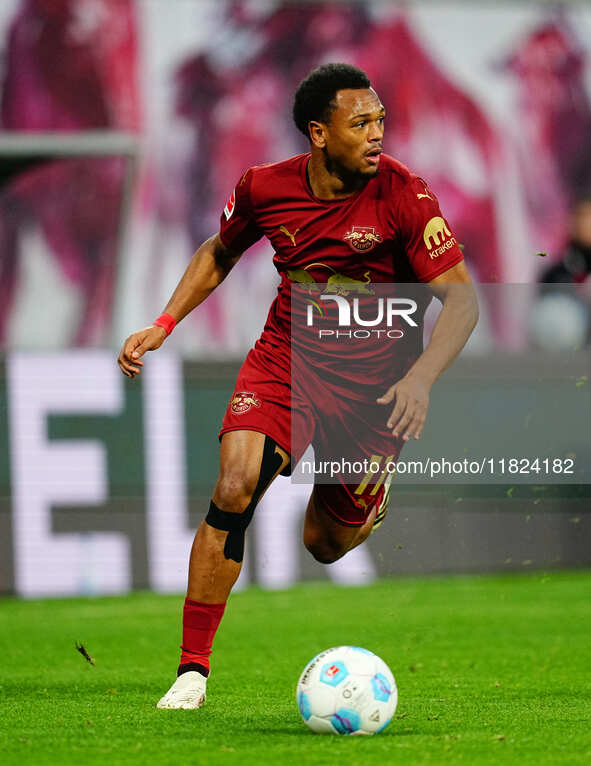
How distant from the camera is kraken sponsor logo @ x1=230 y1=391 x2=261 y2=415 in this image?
5883mm

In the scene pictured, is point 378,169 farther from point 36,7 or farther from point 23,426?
point 36,7

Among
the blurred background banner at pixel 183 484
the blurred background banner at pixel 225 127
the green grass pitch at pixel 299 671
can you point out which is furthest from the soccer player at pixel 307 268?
the blurred background banner at pixel 225 127

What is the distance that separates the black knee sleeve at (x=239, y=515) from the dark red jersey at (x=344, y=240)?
1.79ft

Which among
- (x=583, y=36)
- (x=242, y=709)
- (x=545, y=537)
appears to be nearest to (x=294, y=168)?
(x=242, y=709)

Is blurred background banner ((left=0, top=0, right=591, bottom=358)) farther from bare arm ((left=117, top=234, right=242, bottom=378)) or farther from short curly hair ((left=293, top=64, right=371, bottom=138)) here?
short curly hair ((left=293, top=64, right=371, bottom=138))

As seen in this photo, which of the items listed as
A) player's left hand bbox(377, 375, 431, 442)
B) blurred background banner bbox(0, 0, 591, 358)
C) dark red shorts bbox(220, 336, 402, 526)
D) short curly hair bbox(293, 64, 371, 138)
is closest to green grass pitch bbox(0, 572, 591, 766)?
dark red shorts bbox(220, 336, 402, 526)

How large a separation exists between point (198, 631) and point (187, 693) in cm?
25

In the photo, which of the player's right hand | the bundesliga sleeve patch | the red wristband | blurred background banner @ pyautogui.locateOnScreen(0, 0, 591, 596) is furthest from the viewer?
blurred background banner @ pyautogui.locateOnScreen(0, 0, 591, 596)

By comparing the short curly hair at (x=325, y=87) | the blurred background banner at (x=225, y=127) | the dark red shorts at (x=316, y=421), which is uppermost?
the blurred background banner at (x=225, y=127)

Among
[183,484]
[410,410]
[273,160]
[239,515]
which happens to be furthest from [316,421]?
[273,160]

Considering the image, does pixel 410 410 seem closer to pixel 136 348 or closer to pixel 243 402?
pixel 243 402

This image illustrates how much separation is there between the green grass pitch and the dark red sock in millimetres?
224

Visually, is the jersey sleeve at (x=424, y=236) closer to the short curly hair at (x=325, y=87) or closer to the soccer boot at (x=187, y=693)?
the short curly hair at (x=325, y=87)

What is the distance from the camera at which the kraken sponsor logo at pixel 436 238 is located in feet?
18.9
